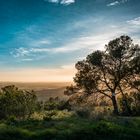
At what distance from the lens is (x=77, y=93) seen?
44.3m

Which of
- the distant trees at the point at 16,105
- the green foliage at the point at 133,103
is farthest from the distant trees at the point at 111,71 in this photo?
the distant trees at the point at 16,105

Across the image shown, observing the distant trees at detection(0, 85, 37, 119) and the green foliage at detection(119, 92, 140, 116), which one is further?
the green foliage at detection(119, 92, 140, 116)

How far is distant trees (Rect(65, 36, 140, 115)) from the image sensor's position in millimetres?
42719

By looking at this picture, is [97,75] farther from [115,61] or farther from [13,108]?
[13,108]

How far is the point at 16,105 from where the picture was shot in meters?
37.9

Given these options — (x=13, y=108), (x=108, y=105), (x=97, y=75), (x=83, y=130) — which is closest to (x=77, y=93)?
(x=97, y=75)

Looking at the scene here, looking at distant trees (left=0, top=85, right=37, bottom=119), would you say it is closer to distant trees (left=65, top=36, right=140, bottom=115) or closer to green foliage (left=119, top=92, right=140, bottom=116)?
distant trees (left=65, top=36, right=140, bottom=115)

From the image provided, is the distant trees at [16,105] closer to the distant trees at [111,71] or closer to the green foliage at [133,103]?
the distant trees at [111,71]

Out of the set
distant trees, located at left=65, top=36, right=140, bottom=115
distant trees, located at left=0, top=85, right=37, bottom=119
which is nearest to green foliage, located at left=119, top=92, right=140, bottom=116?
distant trees, located at left=65, top=36, right=140, bottom=115

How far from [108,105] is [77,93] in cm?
685

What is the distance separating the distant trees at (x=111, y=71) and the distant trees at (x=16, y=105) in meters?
6.86

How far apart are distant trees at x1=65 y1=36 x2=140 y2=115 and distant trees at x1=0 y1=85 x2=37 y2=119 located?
22.5ft

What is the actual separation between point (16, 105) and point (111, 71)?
1381cm

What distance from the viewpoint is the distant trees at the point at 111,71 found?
42.7 meters
